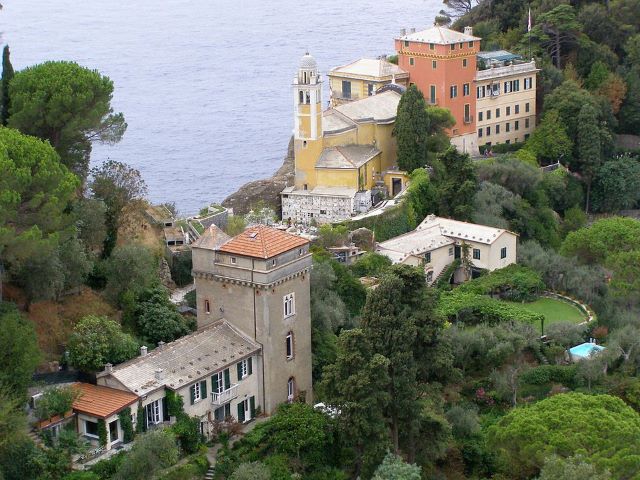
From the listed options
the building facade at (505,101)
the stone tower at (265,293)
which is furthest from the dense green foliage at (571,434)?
the building facade at (505,101)

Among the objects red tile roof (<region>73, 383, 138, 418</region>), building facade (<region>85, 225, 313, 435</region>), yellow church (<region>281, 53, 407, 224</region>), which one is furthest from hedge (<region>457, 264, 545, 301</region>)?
red tile roof (<region>73, 383, 138, 418</region>)

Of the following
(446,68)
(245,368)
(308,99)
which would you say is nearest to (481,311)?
(245,368)

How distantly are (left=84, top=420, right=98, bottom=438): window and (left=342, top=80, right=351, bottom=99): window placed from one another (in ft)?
103

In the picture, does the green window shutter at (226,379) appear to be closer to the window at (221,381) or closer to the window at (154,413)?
the window at (221,381)

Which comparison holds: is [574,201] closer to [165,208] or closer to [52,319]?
[165,208]

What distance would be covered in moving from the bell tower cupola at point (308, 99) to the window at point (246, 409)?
1856 centimetres

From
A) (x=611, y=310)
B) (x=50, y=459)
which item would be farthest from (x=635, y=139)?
(x=50, y=459)

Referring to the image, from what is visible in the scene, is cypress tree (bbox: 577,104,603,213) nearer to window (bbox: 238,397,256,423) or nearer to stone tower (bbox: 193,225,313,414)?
stone tower (bbox: 193,225,313,414)

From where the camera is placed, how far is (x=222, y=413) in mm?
32406

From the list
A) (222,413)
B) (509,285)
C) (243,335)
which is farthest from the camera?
(509,285)

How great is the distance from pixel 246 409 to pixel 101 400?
4.71 metres

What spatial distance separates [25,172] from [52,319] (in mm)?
4399

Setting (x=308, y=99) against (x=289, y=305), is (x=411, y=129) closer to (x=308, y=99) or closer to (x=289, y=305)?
(x=308, y=99)

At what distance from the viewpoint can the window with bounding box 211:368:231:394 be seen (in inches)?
1264
